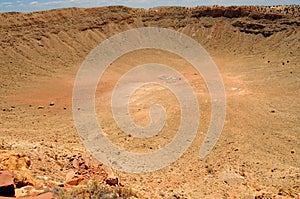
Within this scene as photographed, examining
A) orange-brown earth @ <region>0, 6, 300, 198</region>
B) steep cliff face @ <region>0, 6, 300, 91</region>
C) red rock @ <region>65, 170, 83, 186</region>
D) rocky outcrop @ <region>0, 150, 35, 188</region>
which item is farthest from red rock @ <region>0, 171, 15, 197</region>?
steep cliff face @ <region>0, 6, 300, 91</region>

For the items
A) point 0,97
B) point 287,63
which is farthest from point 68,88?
point 287,63

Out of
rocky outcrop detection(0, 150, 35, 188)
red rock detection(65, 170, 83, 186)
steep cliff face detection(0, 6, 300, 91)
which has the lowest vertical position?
red rock detection(65, 170, 83, 186)

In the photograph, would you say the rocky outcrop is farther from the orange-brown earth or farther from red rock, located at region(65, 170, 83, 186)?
red rock, located at region(65, 170, 83, 186)

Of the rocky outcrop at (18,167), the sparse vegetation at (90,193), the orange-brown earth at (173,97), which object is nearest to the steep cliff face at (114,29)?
the orange-brown earth at (173,97)

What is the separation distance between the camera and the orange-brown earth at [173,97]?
9141 mm

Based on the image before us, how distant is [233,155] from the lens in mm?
11570

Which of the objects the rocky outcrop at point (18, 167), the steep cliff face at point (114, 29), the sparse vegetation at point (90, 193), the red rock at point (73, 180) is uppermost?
the steep cliff face at point (114, 29)

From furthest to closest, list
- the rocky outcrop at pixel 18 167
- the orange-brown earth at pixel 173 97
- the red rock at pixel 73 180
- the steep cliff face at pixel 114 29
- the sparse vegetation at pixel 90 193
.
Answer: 1. the steep cliff face at pixel 114 29
2. the orange-brown earth at pixel 173 97
3. the red rock at pixel 73 180
4. the rocky outcrop at pixel 18 167
5. the sparse vegetation at pixel 90 193

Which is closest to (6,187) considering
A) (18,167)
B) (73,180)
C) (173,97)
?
(73,180)

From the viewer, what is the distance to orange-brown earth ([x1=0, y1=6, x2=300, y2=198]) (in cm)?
914

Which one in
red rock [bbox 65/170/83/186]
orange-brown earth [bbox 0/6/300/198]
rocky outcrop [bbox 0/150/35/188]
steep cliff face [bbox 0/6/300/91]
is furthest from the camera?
steep cliff face [bbox 0/6/300/91]

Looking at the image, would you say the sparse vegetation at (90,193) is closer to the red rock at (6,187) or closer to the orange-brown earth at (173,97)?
the red rock at (6,187)

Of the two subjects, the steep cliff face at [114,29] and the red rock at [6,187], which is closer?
the red rock at [6,187]

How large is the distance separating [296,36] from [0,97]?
24.5m
